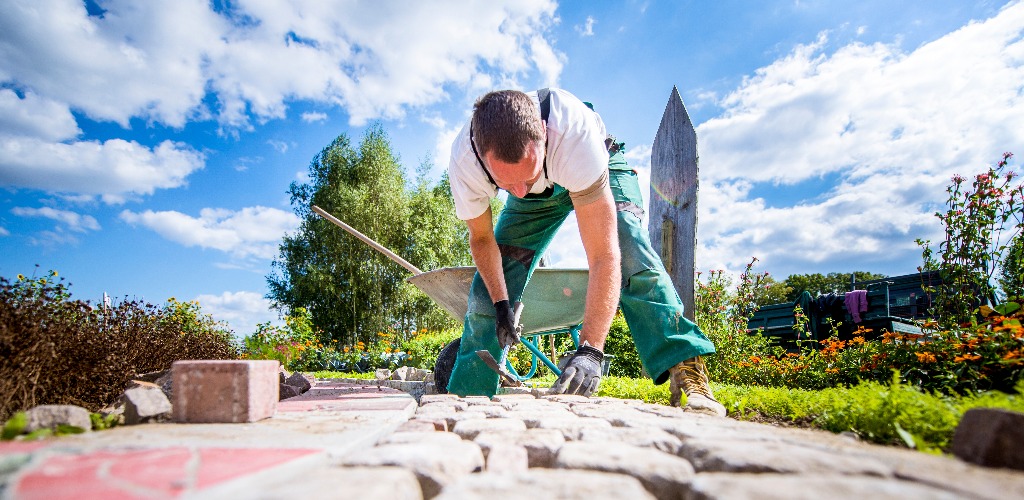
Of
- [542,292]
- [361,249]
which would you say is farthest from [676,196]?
[361,249]

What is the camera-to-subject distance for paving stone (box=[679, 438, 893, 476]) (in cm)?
82

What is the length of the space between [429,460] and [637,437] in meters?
0.51

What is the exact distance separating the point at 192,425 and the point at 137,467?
57 centimetres

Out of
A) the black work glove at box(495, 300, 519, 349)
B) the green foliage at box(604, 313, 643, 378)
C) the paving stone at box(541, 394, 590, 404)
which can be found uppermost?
the black work glove at box(495, 300, 519, 349)

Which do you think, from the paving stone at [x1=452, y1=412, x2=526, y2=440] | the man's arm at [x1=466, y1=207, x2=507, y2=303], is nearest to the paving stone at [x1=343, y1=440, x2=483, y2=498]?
the paving stone at [x1=452, y1=412, x2=526, y2=440]

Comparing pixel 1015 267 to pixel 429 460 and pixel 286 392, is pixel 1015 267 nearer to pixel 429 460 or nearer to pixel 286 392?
pixel 429 460

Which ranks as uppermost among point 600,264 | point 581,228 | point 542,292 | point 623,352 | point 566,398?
point 581,228

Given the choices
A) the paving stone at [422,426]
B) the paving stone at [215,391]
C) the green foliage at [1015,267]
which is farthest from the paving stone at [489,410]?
the green foliage at [1015,267]

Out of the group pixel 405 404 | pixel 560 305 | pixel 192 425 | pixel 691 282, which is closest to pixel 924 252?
pixel 691 282

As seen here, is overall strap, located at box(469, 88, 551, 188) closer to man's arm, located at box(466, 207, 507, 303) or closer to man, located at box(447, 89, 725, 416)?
man, located at box(447, 89, 725, 416)

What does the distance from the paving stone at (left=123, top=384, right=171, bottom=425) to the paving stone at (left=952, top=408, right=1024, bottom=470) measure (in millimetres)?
1911

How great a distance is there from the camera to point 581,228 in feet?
7.35

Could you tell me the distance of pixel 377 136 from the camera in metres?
16.1

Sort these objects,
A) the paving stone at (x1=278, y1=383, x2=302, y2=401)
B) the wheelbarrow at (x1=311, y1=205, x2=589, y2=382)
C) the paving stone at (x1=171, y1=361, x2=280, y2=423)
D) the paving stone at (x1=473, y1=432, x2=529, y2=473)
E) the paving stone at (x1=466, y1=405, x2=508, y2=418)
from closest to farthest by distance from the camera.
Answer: the paving stone at (x1=473, y1=432, x2=529, y2=473) < the paving stone at (x1=171, y1=361, x2=280, y2=423) < the paving stone at (x1=466, y1=405, x2=508, y2=418) < the paving stone at (x1=278, y1=383, x2=302, y2=401) < the wheelbarrow at (x1=311, y1=205, x2=589, y2=382)
